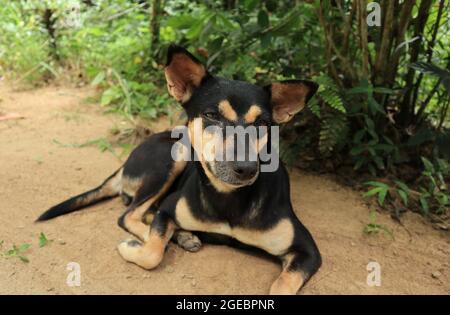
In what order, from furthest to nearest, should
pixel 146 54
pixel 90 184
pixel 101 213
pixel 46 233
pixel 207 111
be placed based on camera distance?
pixel 146 54 → pixel 90 184 → pixel 101 213 → pixel 46 233 → pixel 207 111

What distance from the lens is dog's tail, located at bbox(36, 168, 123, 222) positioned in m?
3.58

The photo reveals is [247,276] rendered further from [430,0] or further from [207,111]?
[430,0]

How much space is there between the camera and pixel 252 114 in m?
2.86

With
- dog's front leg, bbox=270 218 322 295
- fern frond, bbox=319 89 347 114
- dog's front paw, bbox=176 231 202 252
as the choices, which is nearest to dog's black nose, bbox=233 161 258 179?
dog's front leg, bbox=270 218 322 295

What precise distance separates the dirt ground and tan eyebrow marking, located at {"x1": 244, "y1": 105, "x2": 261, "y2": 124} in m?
0.98

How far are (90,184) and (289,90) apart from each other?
219 centimetres

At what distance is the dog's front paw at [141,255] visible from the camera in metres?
2.98

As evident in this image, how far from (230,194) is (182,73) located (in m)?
0.88

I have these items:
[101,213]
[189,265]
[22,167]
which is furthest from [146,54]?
[189,265]

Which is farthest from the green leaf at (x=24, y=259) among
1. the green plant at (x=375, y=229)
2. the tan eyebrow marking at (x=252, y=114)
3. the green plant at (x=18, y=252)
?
the green plant at (x=375, y=229)

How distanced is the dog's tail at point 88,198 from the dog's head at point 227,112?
123cm

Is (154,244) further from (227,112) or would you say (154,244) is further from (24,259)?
(227,112)

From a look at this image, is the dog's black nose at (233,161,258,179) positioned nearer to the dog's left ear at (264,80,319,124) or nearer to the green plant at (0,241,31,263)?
the dog's left ear at (264,80,319,124)

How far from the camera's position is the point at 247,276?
116 inches
